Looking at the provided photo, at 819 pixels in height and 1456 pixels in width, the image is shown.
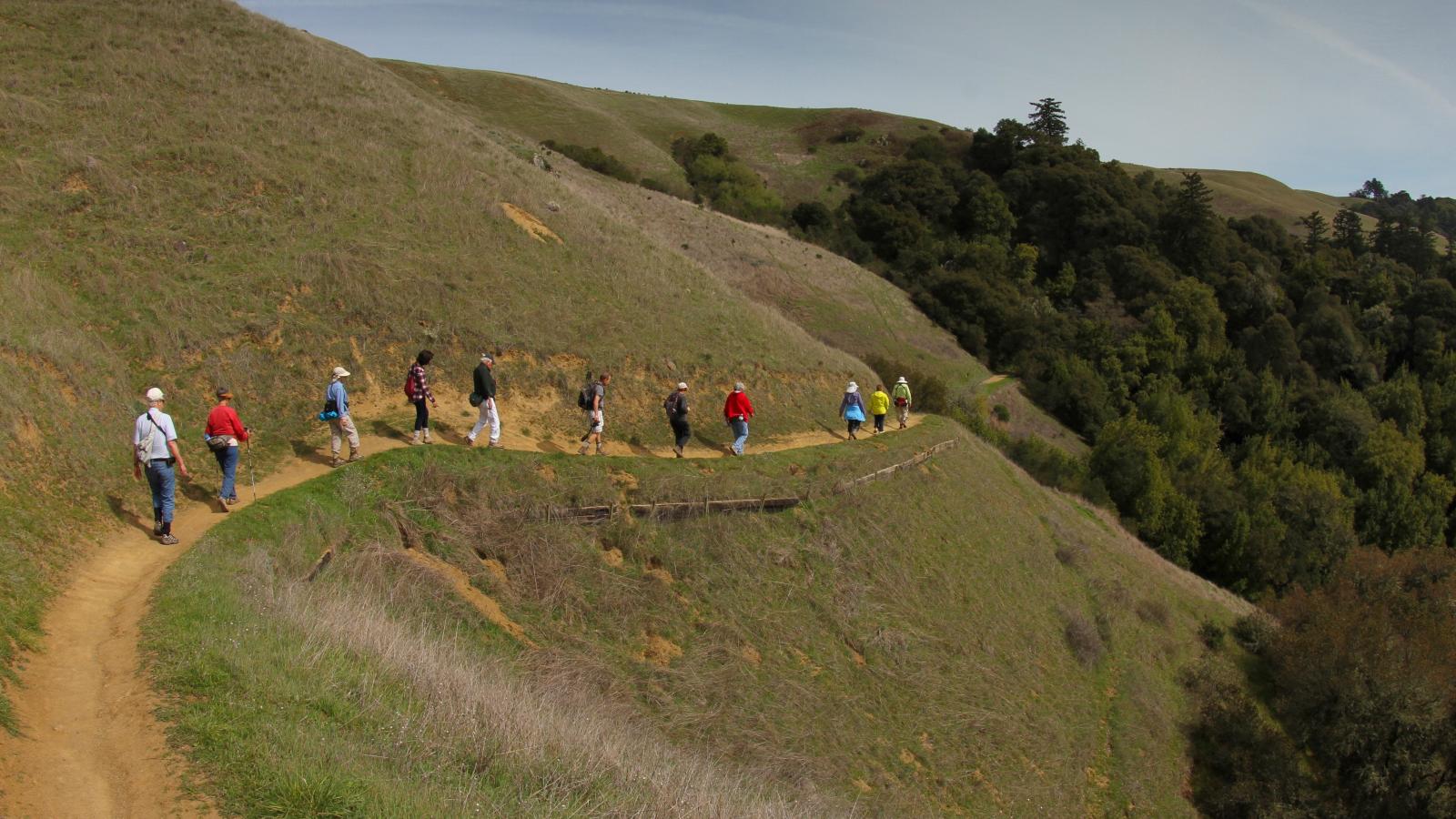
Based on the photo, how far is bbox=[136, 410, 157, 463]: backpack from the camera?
10578mm

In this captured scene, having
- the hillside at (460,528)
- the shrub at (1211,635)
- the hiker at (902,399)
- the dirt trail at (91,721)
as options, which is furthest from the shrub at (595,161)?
the dirt trail at (91,721)

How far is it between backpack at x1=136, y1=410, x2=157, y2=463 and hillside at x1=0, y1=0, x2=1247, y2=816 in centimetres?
93

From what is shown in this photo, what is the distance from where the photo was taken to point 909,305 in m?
58.0

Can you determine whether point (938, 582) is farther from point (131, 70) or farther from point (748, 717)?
point (131, 70)

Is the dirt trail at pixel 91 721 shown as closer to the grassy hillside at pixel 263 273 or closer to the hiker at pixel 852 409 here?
the grassy hillside at pixel 263 273

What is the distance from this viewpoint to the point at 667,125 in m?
96.2

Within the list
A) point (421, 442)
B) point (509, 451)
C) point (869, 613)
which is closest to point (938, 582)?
point (869, 613)

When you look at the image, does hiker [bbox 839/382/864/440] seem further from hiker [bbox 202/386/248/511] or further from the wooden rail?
hiker [bbox 202/386/248/511]

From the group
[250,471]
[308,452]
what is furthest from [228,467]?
[308,452]

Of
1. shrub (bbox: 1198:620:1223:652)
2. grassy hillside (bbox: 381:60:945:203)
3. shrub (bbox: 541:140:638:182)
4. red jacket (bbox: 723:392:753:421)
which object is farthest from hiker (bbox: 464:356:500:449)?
grassy hillside (bbox: 381:60:945:203)

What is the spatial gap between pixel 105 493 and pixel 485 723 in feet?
22.7

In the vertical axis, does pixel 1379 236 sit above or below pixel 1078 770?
above

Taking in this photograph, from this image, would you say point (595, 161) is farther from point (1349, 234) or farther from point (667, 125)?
point (1349, 234)

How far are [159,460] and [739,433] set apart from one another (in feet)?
36.9
